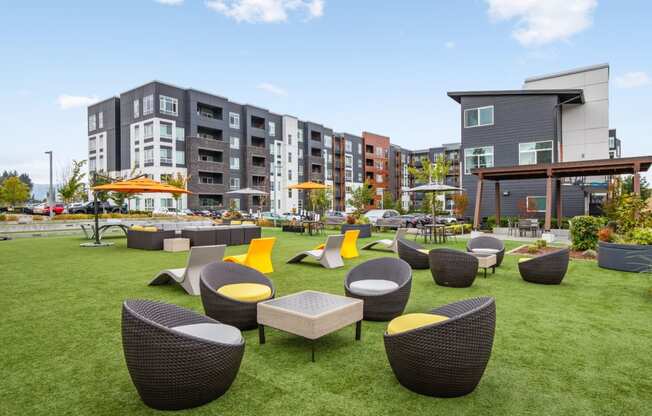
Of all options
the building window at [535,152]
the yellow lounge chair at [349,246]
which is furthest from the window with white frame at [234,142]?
the yellow lounge chair at [349,246]

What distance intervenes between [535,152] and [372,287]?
22.4 meters

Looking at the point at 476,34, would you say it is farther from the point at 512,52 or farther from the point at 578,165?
the point at 578,165

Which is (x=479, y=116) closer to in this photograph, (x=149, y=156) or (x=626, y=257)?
(x=626, y=257)

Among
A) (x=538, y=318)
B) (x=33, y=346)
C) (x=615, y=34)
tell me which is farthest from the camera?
(x=615, y=34)

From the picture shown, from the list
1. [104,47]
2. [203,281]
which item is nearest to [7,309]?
[203,281]

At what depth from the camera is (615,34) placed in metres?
16.1

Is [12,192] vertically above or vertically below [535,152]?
below

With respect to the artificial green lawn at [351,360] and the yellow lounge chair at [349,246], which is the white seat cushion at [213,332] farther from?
the yellow lounge chair at [349,246]

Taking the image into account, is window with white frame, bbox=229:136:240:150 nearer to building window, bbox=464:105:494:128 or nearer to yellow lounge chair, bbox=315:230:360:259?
building window, bbox=464:105:494:128

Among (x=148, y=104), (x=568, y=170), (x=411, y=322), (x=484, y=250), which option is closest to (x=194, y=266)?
(x=411, y=322)

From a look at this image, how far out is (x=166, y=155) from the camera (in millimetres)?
44688

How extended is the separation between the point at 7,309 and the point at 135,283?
221cm

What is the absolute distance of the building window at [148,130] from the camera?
145 ft

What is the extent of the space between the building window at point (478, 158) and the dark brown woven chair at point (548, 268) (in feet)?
60.1
